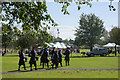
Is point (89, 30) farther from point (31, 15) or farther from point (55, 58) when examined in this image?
point (31, 15)

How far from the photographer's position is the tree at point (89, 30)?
63.4 m

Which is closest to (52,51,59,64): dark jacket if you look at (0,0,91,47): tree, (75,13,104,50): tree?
(0,0,91,47): tree

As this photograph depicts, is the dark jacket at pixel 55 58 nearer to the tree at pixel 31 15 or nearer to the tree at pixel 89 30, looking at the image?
the tree at pixel 31 15

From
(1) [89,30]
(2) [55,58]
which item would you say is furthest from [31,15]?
(1) [89,30]

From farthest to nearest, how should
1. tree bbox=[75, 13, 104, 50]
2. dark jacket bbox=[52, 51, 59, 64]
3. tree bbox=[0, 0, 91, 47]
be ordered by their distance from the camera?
tree bbox=[75, 13, 104, 50] → dark jacket bbox=[52, 51, 59, 64] → tree bbox=[0, 0, 91, 47]

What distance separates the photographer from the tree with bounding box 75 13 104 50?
208 feet

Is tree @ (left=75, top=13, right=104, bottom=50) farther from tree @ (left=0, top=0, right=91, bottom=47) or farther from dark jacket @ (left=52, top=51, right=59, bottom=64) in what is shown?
tree @ (left=0, top=0, right=91, bottom=47)

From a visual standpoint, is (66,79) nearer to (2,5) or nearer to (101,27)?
(2,5)

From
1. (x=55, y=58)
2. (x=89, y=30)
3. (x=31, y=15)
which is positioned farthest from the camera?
(x=89, y=30)

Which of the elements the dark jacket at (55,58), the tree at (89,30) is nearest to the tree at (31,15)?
the dark jacket at (55,58)

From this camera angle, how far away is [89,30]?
209 ft

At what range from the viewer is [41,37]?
10227mm

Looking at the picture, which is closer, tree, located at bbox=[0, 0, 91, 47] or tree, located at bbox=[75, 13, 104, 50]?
tree, located at bbox=[0, 0, 91, 47]

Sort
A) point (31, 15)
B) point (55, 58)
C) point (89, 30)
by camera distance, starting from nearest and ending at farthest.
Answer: point (31, 15), point (55, 58), point (89, 30)
